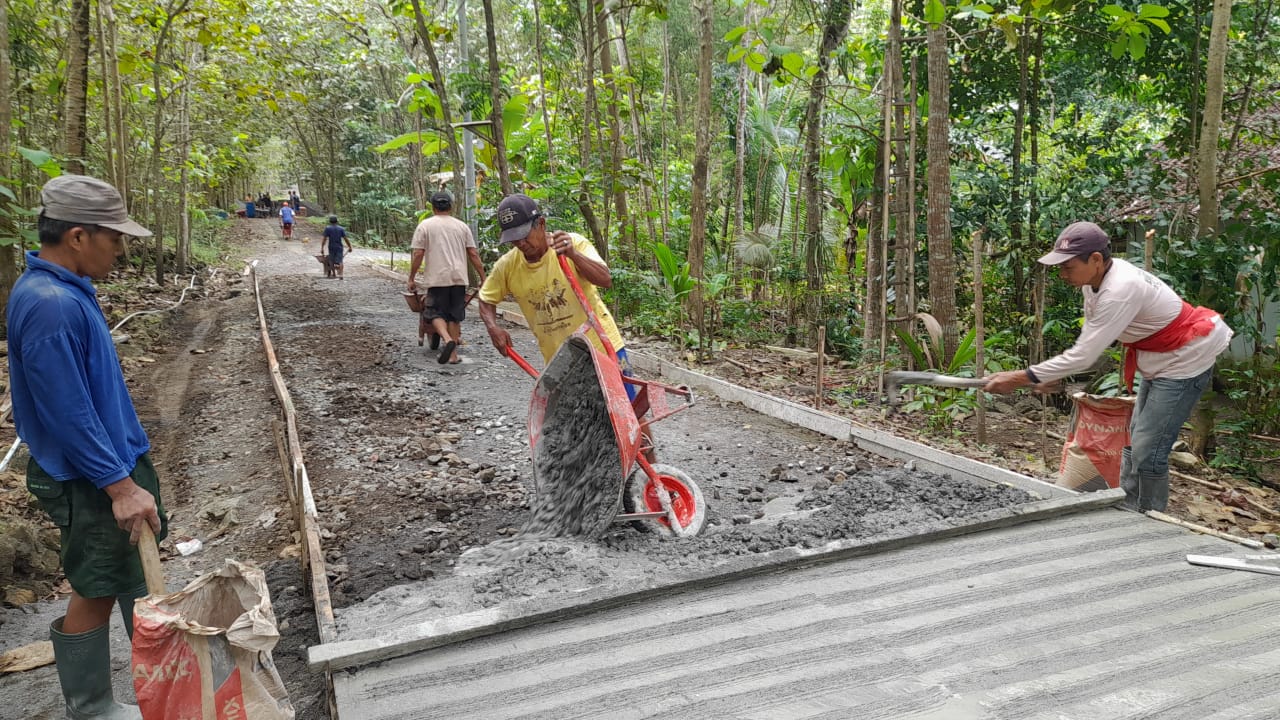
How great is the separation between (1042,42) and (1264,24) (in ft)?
5.82

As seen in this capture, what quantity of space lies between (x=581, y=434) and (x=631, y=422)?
60 centimetres

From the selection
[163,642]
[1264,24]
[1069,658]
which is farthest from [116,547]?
[1264,24]

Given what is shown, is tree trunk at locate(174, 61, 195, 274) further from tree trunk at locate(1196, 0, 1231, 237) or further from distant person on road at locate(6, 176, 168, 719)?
tree trunk at locate(1196, 0, 1231, 237)

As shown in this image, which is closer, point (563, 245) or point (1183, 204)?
point (563, 245)

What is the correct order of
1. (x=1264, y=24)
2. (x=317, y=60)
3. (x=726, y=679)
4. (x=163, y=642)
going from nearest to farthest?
(x=163, y=642) → (x=726, y=679) → (x=1264, y=24) → (x=317, y=60)

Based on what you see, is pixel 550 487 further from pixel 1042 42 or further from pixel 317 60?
pixel 317 60

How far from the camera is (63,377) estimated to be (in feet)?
7.59

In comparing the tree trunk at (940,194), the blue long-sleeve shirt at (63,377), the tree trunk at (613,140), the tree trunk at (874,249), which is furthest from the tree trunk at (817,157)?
the blue long-sleeve shirt at (63,377)

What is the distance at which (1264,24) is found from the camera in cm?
710

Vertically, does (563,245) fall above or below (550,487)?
above

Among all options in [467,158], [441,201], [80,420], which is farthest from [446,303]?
[80,420]

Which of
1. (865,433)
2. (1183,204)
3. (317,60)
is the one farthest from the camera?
(317,60)

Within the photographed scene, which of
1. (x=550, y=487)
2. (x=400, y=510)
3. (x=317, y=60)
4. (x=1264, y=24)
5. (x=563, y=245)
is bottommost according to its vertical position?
(x=400, y=510)

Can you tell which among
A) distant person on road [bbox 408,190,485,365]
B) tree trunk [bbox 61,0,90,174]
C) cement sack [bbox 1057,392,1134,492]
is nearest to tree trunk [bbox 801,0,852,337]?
distant person on road [bbox 408,190,485,365]
